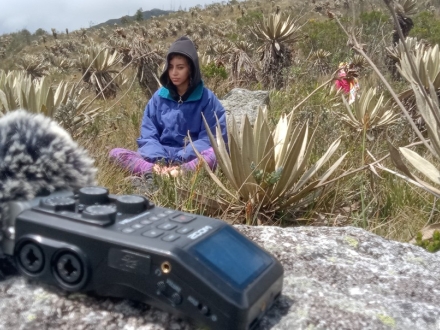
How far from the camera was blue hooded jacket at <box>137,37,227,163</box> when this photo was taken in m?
4.48

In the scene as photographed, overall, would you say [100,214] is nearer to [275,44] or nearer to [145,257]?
[145,257]

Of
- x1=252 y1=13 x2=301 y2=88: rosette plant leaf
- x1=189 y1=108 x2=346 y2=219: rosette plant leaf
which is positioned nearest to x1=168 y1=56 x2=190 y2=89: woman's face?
x1=189 y1=108 x2=346 y2=219: rosette plant leaf

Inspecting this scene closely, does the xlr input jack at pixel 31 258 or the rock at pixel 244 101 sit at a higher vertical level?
the xlr input jack at pixel 31 258

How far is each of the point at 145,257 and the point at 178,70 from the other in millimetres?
3713

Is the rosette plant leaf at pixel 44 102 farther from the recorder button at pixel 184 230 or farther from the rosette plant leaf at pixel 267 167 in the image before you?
the recorder button at pixel 184 230

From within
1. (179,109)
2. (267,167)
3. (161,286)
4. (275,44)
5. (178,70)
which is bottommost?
(267,167)

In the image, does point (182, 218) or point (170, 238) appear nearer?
point (170, 238)

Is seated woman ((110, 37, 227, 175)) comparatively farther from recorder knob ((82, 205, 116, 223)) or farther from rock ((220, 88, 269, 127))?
recorder knob ((82, 205, 116, 223))

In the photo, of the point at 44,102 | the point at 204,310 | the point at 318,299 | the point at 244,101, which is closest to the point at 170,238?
the point at 204,310

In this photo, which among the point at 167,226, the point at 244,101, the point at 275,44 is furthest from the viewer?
the point at 275,44

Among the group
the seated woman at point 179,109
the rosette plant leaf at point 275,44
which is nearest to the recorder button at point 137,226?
the seated woman at point 179,109

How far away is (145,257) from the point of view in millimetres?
933

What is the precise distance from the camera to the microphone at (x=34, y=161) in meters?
1.10

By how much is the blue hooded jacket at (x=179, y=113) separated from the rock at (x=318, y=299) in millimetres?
3021
